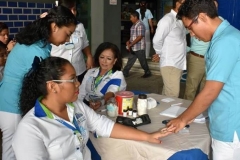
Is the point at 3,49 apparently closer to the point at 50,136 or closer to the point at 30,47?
the point at 30,47

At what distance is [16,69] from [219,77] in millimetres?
1310

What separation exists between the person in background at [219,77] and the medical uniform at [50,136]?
597 millimetres

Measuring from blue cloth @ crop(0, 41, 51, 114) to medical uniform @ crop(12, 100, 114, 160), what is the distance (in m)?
0.51

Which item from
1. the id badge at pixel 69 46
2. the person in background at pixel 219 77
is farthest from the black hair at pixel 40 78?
the id badge at pixel 69 46

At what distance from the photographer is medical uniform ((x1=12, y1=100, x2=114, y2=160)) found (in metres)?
1.27

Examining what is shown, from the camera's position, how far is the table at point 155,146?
5.00ft

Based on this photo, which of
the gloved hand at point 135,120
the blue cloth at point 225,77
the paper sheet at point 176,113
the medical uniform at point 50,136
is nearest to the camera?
the medical uniform at point 50,136

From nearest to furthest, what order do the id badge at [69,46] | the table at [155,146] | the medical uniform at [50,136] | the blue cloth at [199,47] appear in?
the medical uniform at [50,136]
the table at [155,146]
the id badge at [69,46]
the blue cloth at [199,47]

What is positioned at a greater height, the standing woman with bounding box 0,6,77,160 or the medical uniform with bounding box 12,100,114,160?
the standing woman with bounding box 0,6,77,160

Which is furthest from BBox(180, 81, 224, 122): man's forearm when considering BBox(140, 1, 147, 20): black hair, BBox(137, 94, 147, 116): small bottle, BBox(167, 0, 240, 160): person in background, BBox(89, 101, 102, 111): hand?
BBox(140, 1, 147, 20): black hair

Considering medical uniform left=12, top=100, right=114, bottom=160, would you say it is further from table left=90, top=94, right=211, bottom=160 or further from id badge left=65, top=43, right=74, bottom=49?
id badge left=65, top=43, right=74, bottom=49

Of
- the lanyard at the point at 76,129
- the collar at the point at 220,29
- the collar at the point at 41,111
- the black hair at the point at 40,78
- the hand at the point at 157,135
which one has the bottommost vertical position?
the hand at the point at 157,135

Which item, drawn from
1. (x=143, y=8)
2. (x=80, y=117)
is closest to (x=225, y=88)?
(x=80, y=117)

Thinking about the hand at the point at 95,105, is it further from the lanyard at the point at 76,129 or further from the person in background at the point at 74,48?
the person in background at the point at 74,48
